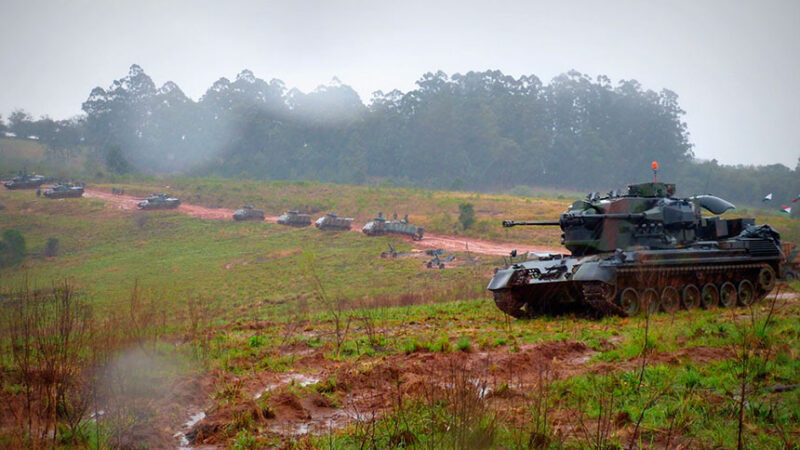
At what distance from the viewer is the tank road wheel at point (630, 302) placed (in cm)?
1316

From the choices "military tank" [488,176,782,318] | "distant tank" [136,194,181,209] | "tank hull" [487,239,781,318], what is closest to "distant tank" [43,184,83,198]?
"distant tank" [136,194,181,209]

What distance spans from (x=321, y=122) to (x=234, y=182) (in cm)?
1718

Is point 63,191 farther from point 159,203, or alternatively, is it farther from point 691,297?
point 691,297

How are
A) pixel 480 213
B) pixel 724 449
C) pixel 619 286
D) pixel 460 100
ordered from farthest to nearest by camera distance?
pixel 460 100, pixel 480 213, pixel 619 286, pixel 724 449

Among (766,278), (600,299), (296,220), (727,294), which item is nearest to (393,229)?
(296,220)

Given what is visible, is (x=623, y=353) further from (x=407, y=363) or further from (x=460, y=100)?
(x=460, y=100)

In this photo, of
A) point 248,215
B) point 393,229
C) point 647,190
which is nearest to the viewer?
point 647,190

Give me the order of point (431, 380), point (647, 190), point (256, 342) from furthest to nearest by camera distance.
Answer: point (647, 190) → point (256, 342) → point (431, 380)

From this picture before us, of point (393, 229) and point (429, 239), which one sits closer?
point (393, 229)

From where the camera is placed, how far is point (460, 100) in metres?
75.7

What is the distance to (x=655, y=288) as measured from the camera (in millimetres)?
13727

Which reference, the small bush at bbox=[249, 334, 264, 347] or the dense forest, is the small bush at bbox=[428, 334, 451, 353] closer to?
the small bush at bbox=[249, 334, 264, 347]

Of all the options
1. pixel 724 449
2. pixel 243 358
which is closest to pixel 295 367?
pixel 243 358

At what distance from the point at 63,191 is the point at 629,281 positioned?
44077 mm
